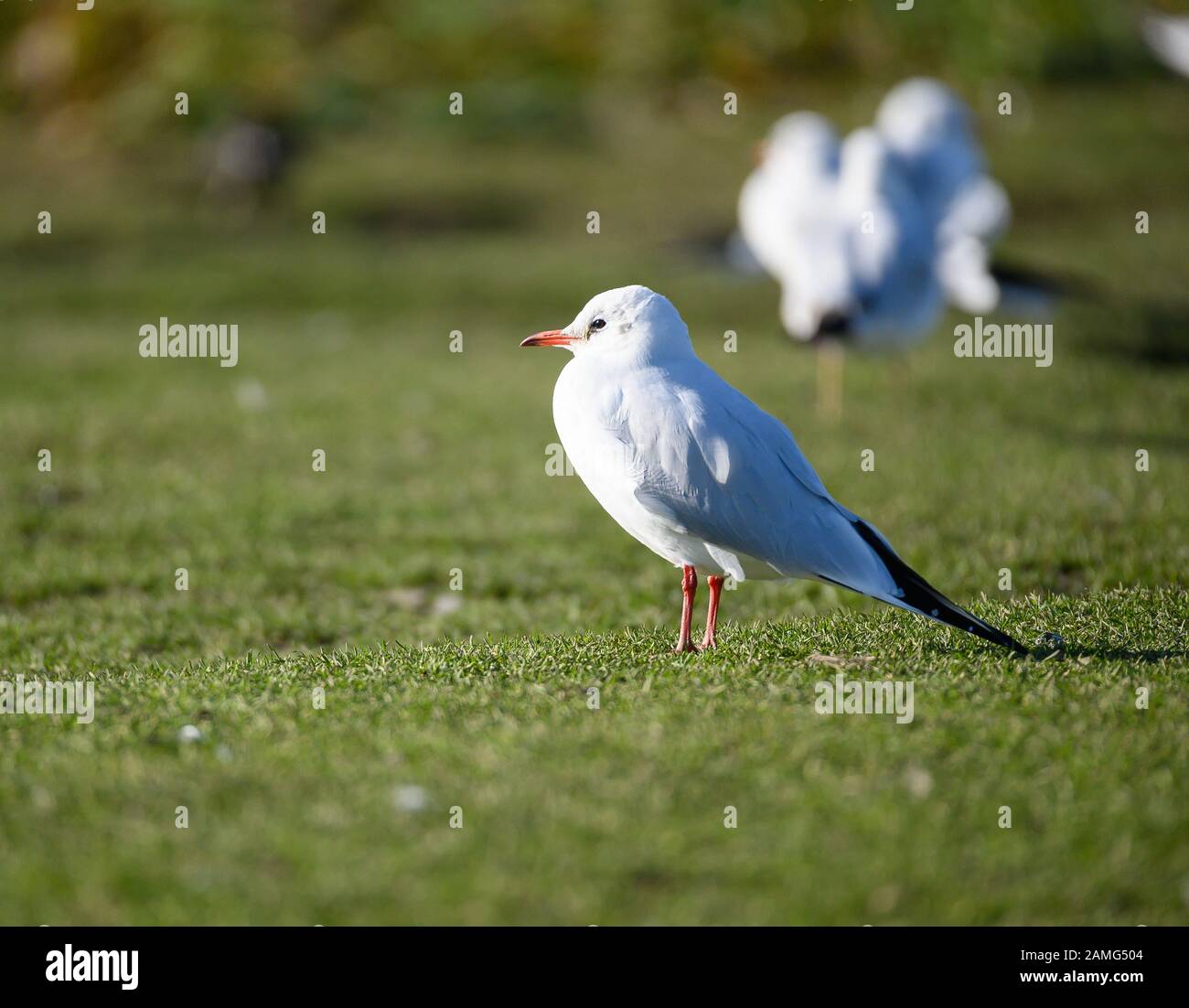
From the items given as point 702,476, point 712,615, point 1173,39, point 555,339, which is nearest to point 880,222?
point 1173,39

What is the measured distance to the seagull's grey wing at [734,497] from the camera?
191 inches

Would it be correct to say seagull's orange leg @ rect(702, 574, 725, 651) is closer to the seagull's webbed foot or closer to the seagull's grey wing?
the seagull's webbed foot

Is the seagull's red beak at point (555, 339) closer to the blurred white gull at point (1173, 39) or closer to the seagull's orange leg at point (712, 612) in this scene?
the seagull's orange leg at point (712, 612)

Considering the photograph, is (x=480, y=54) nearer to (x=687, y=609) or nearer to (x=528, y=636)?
(x=528, y=636)

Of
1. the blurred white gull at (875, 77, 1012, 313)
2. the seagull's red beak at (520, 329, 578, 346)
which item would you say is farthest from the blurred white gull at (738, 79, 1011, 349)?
the seagull's red beak at (520, 329, 578, 346)

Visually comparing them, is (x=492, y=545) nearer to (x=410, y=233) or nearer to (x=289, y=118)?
(x=410, y=233)

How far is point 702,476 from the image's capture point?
488 cm

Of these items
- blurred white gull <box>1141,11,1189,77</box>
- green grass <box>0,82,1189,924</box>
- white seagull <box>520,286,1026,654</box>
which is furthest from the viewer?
blurred white gull <box>1141,11,1189,77</box>

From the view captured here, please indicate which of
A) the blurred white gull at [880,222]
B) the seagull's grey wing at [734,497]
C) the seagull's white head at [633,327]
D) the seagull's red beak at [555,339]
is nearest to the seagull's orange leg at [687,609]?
the seagull's grey wing at [734,497]

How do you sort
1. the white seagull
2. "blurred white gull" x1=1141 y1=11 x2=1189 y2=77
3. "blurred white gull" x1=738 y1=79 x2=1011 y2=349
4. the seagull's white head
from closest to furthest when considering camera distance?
1. the white seagull
2. the seagull's white head
3. "blurred white gull" x1=738 y1=79 x2=1011 y2=349
4. "blurred white gull" x1=1141 y1=11 x2=1189 y2=77

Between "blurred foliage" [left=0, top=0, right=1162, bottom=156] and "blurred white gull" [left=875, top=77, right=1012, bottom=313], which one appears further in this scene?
"blurred foliage" [left=0, top=0, right=1162, bottom=156]

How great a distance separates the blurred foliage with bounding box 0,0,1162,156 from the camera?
926 inches

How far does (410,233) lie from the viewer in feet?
65.3

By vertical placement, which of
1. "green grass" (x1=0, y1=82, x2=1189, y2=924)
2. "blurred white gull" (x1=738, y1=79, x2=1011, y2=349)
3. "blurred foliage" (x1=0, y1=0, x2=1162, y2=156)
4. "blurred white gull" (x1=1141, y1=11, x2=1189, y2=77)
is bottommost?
"green grass" (x1=0, y1=82, x2=1189, y2=924)
